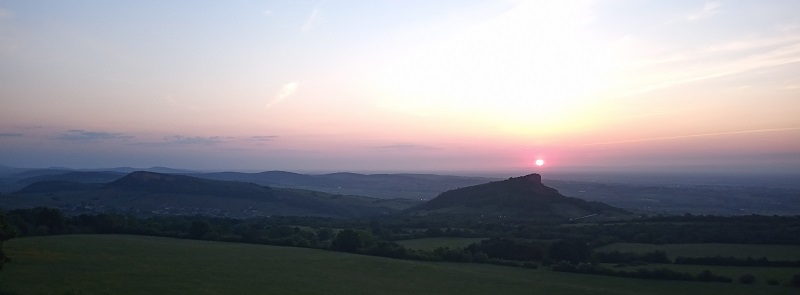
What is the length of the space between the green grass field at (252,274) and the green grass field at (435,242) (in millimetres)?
11728

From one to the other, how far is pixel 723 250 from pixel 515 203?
59.8 metres

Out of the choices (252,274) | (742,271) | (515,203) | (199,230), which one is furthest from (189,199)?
(742,271)

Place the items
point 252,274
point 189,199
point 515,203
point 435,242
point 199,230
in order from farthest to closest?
point 189,199 → point 515,203 → point 435,242 → point 199,230 → point 252,274

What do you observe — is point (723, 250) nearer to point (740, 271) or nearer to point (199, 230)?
point (740, 271)

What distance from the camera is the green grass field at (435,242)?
6308cm

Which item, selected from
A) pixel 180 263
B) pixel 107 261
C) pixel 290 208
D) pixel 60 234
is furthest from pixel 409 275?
pixel 290 208

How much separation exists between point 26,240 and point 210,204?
278 ft

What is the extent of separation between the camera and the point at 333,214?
134375mm

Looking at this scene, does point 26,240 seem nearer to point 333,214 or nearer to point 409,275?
point 409,275

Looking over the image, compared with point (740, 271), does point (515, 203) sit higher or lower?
higher

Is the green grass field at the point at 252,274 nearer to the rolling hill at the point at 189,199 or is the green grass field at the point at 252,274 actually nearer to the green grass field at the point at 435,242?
the green grass field at the point at 435,242

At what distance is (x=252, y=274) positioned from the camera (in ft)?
131

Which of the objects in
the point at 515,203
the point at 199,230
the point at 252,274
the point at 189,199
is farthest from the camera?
the point at 189,199

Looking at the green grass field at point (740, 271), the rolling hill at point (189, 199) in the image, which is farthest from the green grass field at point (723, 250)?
the rolling hill at point (189, 199)
